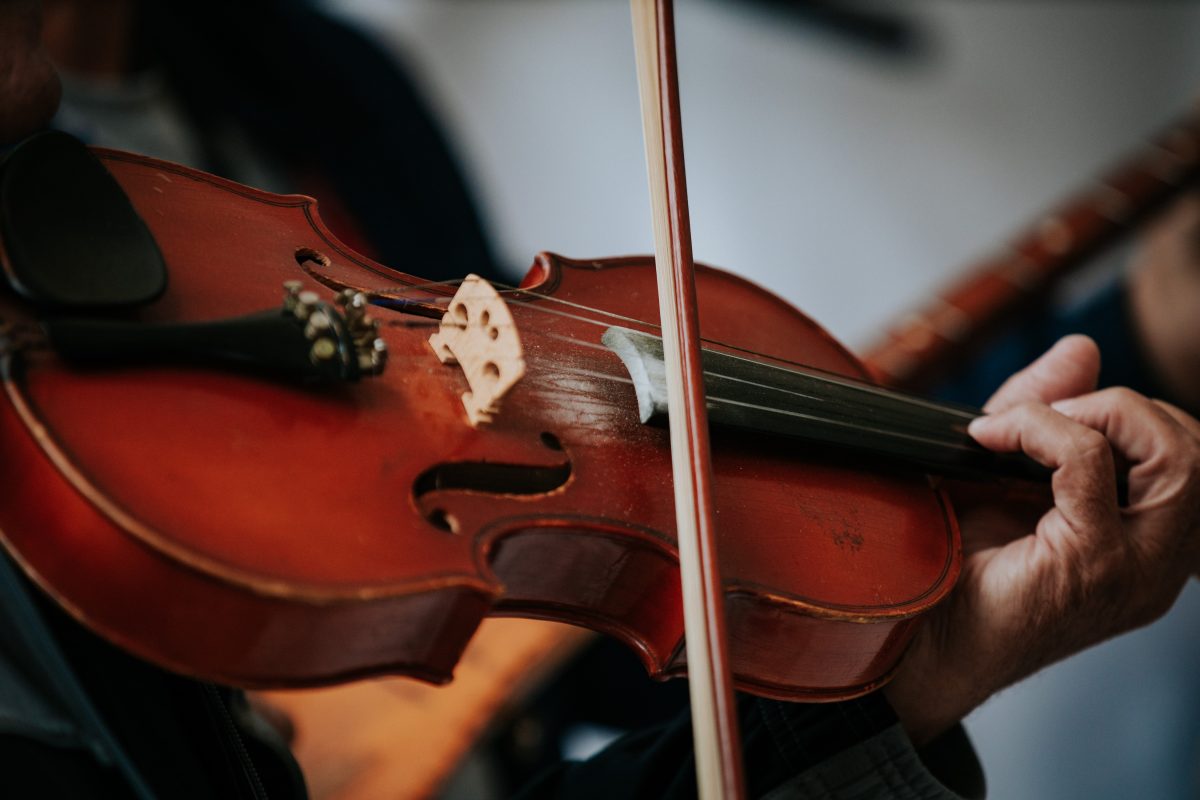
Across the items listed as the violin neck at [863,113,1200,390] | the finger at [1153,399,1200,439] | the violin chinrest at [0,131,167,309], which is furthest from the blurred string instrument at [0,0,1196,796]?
the violin neck at [863,113,1200,390]

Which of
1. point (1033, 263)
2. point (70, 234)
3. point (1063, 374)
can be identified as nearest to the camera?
point (70, 234)

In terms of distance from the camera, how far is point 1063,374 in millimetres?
787

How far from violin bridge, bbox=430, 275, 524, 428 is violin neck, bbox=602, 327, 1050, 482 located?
97 mm

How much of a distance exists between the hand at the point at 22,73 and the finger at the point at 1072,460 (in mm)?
664

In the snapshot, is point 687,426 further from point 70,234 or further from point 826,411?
point 70,234

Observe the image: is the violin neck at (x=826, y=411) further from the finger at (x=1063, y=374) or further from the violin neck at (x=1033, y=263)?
the violin neck at (x=1033, y=263)

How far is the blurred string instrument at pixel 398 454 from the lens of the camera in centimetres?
41

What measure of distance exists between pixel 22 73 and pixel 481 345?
1.04 ft

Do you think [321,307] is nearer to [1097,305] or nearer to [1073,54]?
[1097,305]

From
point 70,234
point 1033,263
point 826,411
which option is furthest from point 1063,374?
point 1033,263

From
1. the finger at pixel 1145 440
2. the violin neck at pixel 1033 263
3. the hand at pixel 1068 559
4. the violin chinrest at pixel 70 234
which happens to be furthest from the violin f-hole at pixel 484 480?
the violin neck at pixel 1033 263

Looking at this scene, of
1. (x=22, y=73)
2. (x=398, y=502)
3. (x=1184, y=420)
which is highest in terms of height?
(x=22, y=73)

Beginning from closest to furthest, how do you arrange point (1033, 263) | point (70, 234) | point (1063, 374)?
1. point (70, 234)
2. point (1063, 374)
3. point (1033, 263)

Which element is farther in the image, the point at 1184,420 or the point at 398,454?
the point at 1184,420
